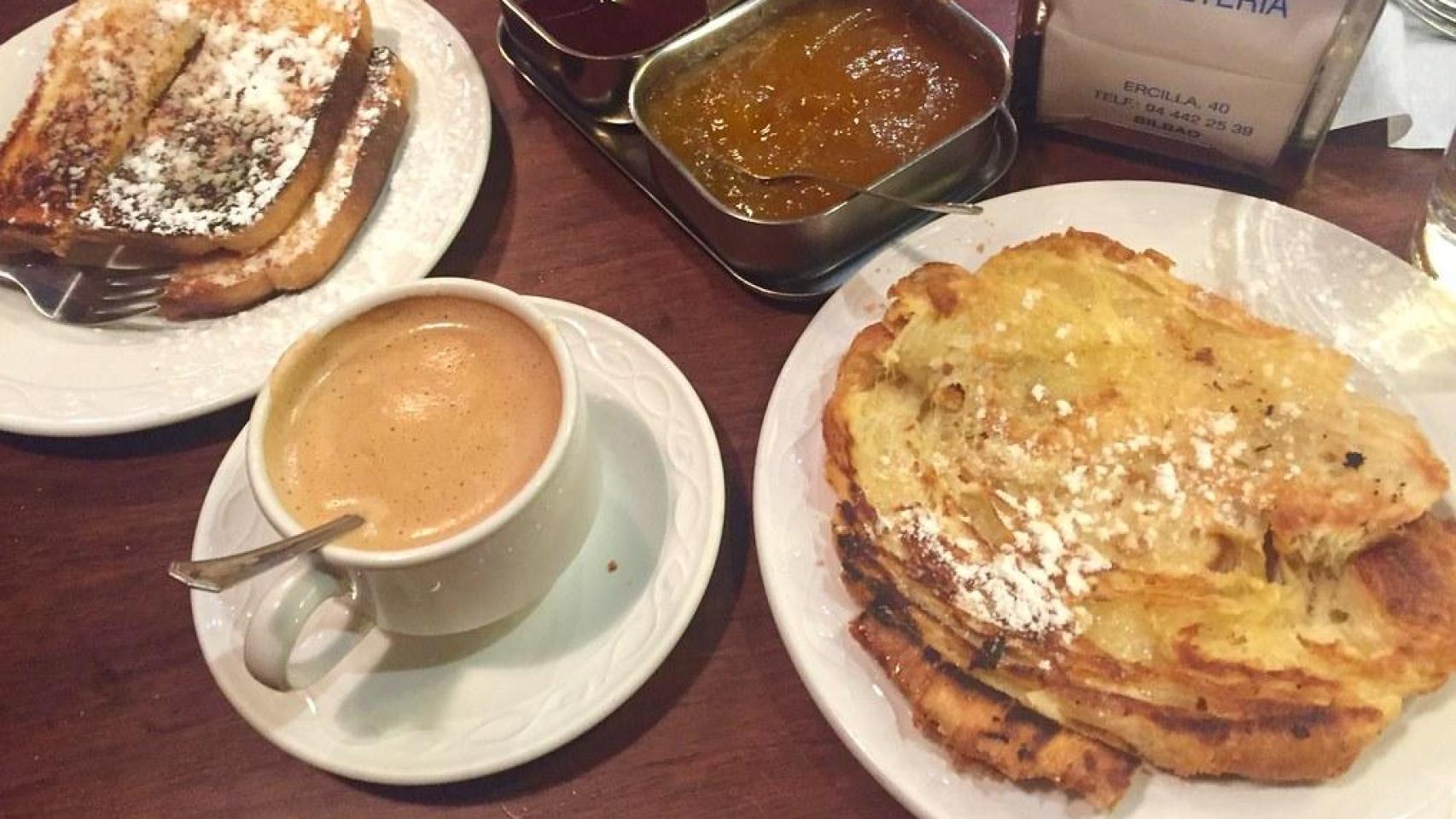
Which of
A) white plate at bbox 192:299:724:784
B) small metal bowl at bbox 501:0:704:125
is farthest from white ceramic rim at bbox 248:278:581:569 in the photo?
small metal bowl at bbox 501:0:704:125

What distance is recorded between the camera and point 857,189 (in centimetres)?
131

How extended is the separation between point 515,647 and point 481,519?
0.18m

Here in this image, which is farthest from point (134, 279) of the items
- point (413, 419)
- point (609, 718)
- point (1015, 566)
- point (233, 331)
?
point (1015, 566)

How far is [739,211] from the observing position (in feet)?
4.45

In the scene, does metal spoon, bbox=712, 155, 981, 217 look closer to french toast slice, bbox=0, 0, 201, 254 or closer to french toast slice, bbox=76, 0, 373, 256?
french toast slice, bbox=76, 0, 373, 256

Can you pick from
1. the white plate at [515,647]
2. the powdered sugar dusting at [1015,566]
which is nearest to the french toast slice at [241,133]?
the white plate at [515,647]

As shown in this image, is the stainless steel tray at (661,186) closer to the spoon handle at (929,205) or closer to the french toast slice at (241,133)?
the spoon handle at (929,205)

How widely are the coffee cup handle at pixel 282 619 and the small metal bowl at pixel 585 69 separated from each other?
865 millimetres

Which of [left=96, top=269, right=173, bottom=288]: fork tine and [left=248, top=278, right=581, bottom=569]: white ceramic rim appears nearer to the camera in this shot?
[left=248, top=278, right=581, bottom=569]: white ceramic rim

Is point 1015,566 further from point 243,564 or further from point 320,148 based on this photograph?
point 320,148

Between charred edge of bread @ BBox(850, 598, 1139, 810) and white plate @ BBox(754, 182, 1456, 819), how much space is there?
2 cm

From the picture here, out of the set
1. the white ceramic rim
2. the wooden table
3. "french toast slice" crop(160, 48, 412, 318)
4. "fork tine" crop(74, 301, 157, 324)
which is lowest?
the wooden table

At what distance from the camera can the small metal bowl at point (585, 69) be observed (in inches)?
60.0

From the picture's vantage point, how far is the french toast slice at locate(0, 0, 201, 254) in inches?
56.7
